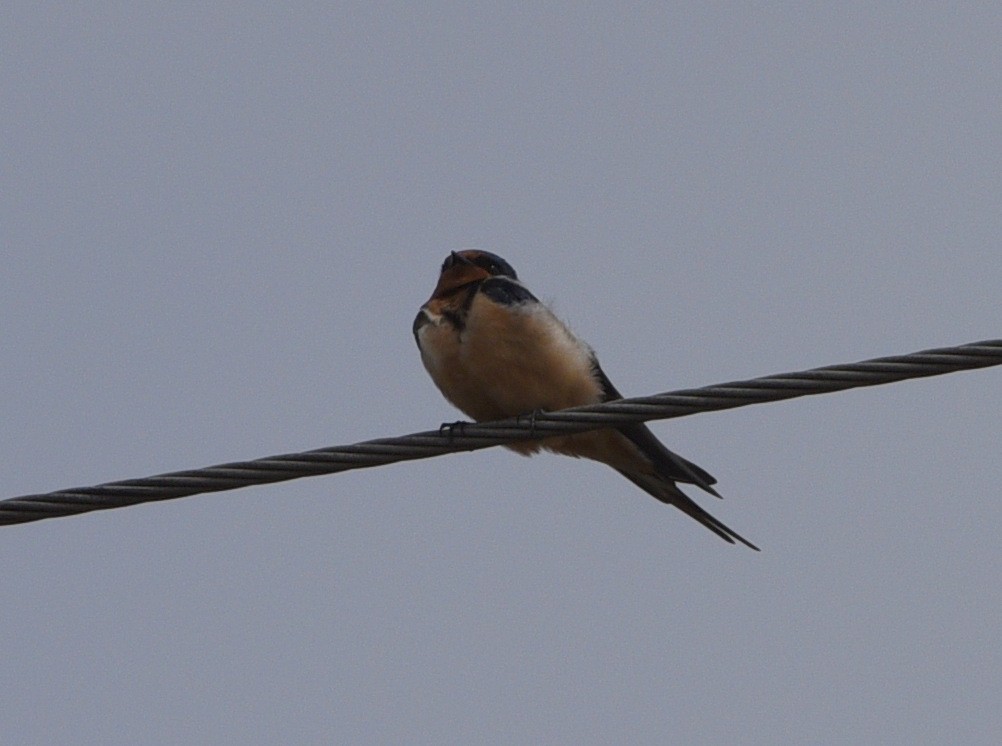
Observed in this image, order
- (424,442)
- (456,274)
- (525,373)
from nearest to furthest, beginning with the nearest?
1. (424,442)
2. (525,373)
3. (456,274)

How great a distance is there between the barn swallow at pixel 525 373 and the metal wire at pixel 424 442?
99 centimetres

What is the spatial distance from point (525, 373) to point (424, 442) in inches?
42.2

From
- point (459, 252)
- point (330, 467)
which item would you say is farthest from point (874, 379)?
point (459, 252)

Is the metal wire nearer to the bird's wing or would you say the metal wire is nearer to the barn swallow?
the barn swallow

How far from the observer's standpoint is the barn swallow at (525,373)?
4.84m

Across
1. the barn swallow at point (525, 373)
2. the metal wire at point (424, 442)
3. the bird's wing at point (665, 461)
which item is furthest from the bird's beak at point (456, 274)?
the metal wire at point (424, 442)

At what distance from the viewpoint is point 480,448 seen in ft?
13.6

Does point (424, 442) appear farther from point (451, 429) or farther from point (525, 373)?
point (525, 373)

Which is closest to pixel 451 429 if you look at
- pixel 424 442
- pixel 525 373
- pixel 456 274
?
pixel 424 442

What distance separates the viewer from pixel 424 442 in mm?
3807

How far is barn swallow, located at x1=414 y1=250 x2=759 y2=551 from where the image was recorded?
15.9ft

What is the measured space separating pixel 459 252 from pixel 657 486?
97cm

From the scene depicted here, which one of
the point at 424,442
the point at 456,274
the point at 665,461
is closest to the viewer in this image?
the point at 424,442

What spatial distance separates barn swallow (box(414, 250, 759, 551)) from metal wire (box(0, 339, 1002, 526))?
3.24ft
